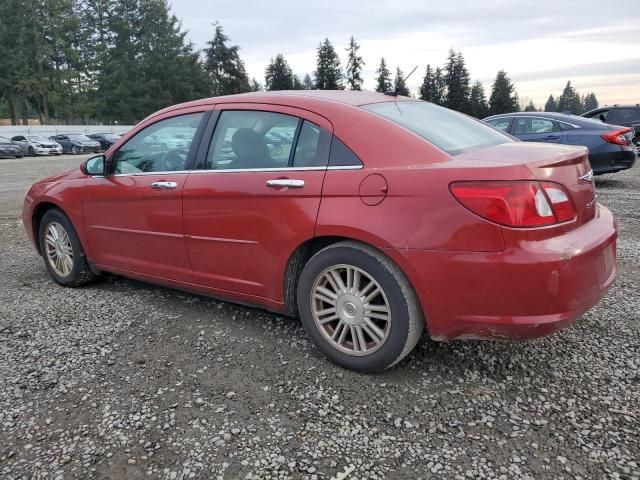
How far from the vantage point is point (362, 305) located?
9.08 ft

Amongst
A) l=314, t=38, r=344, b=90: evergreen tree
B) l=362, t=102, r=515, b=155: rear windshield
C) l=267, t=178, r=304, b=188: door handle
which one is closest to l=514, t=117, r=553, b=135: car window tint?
l=362, t=102, r=515, b=155: rear windshield

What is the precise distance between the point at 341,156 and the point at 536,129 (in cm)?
811

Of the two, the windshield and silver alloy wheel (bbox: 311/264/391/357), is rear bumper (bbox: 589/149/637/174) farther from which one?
the windshield

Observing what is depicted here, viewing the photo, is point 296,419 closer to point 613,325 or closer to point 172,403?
point 172,403

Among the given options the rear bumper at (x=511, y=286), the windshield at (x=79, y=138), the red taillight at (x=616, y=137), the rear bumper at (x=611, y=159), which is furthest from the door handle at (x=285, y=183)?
the windshield at (x=79, y=138)

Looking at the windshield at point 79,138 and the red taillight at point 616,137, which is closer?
the red taillight at point 616,137

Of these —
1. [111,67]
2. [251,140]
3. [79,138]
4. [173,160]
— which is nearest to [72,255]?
[173,160]

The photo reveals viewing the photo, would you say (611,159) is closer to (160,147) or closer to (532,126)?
(532,126)

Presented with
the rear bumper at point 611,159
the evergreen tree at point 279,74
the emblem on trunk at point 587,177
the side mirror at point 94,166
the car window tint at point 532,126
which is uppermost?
the evergreen tree at point 279,74

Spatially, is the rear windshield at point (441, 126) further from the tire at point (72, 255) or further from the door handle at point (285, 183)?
the tire at point (72, 255)

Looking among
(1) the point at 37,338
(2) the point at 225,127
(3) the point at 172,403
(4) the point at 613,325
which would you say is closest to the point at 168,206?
(2) the point at 225,127

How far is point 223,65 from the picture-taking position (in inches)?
3152

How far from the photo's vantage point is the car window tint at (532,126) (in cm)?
952

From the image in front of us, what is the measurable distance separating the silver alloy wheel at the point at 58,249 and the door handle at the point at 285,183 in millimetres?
2397
